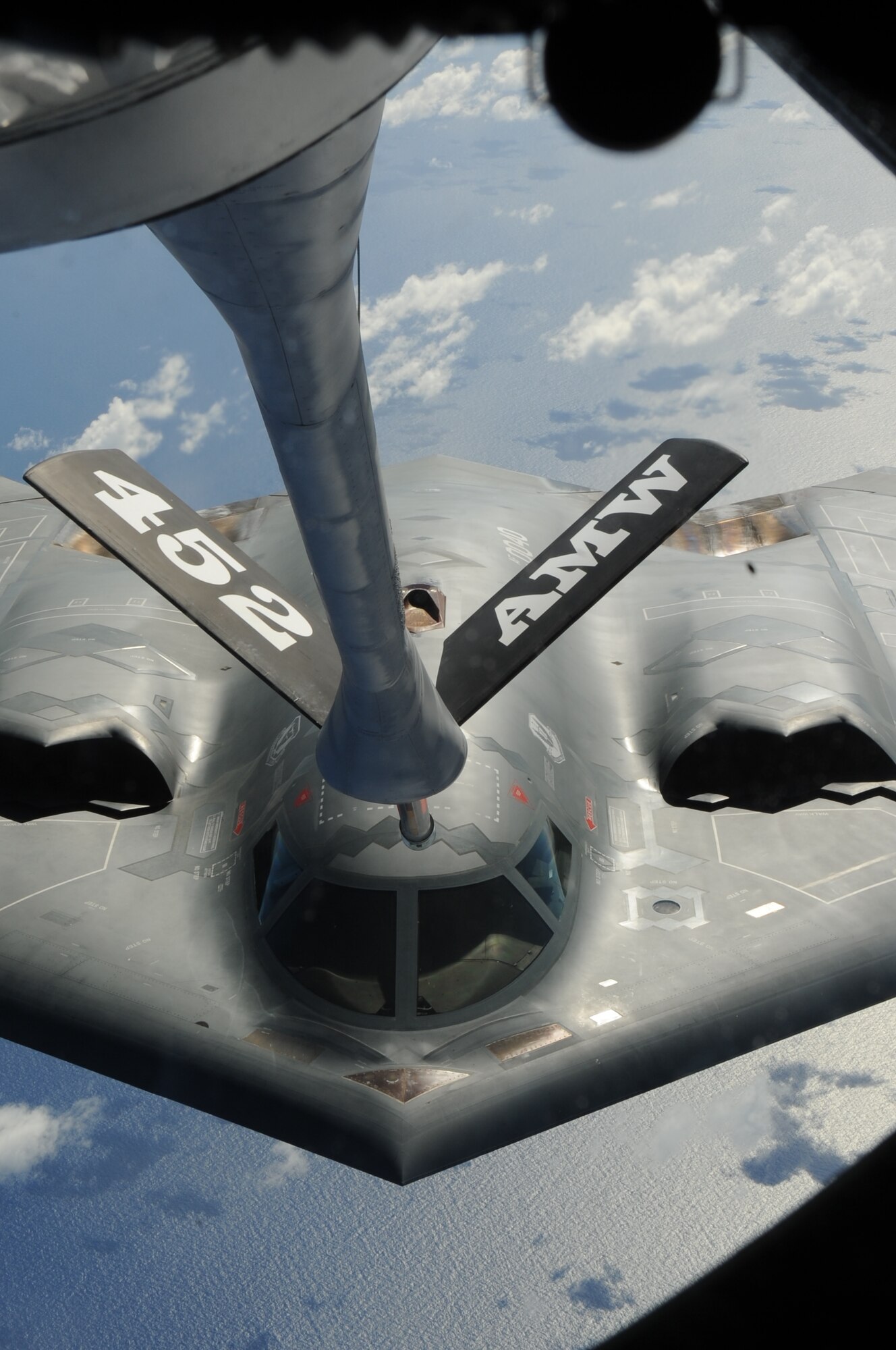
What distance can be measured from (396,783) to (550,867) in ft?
14.0

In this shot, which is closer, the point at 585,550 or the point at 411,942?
the point at 585,550

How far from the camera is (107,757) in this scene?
14047mm

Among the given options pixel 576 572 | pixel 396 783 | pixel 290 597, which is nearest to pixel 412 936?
pixel 396 783

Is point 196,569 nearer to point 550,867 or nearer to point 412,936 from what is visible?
point 412,936

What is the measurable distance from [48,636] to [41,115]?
15270 mm

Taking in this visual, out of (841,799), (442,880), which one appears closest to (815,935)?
(841,799)

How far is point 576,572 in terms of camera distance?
26.7 ft

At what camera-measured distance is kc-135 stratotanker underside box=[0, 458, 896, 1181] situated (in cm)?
991

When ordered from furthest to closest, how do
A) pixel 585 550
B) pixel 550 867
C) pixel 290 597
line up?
pixel 550 867 < pixel 585 550 < pixel 290 597

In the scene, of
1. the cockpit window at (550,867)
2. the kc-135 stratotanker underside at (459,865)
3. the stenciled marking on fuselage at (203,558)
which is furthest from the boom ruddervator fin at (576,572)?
the cockpit window at (550,867)

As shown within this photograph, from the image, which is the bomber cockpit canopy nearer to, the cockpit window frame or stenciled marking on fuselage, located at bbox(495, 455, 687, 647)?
the cockpit window frame

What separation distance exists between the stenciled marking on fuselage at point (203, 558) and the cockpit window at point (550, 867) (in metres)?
4.28

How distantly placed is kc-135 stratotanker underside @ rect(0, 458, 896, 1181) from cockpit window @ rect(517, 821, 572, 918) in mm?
44

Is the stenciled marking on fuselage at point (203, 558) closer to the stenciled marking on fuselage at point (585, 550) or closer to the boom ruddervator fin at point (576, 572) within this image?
the boom ruddervator fin at point (576, 572)
